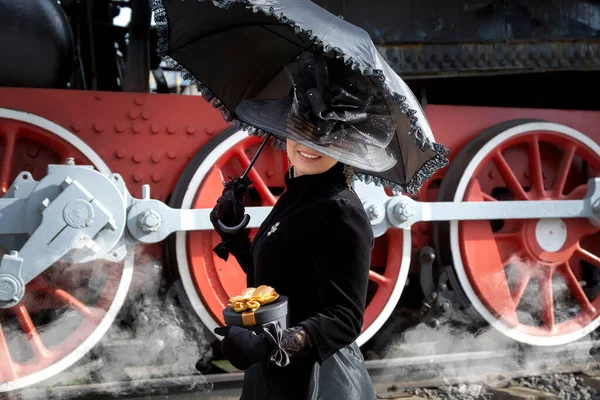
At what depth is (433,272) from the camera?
10.9 feet

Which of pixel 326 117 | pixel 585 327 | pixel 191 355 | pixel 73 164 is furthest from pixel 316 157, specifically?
pixel 585 327

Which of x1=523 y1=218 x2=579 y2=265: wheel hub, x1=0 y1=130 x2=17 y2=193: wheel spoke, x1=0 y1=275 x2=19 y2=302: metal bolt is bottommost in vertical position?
x1=523 y1=218 x2=579 y2=265: wheel hub

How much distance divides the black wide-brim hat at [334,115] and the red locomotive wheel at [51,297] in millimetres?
1463

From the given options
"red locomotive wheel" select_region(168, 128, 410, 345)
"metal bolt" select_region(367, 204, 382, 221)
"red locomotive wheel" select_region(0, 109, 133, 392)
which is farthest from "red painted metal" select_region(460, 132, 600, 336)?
"red locomotive wheel" select_region(0, 109, 133, 392)

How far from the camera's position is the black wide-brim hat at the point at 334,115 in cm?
141

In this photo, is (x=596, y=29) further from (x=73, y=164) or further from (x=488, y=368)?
(x=73, y=164)

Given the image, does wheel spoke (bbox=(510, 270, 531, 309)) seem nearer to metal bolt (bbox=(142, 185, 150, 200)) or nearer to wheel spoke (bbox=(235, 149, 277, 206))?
wheel spoke (bbox=(235, 149, 277, 206))

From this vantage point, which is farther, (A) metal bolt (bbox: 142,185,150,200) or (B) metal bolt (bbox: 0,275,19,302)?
(A) metal bolt (bbox: 142,185,150,200)

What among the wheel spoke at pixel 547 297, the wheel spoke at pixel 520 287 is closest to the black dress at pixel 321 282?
the wheel spoke at pixel 520 287

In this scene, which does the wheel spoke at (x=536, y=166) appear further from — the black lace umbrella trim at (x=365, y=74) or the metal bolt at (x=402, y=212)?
the black lace umbrella trim at (x=365, y=74)

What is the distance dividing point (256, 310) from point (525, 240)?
90.4 inches

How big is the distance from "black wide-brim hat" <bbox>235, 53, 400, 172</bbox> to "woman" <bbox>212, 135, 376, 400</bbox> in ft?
0.26

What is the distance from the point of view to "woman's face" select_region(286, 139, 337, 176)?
4.91 feet

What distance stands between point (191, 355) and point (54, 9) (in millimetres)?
1507
